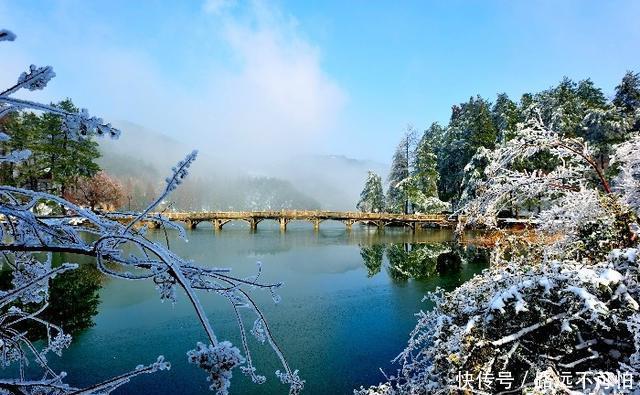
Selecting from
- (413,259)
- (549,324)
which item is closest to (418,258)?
(413,259)

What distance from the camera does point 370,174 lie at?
168ft

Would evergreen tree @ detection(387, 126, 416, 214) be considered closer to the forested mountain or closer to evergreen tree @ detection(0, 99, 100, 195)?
the forested mountain

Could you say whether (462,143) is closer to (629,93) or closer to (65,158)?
(629,93)

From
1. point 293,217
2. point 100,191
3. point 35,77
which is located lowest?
point 293,217

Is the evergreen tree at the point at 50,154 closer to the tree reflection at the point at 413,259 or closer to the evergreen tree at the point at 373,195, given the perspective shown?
the tree reflection at the point at 413,259

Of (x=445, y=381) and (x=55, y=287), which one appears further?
(x=55, y=287)

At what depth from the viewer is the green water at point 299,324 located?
8.34 metres

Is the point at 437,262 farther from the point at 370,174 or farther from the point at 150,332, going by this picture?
the point at 370,174

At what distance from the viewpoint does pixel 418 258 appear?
22.7 meters

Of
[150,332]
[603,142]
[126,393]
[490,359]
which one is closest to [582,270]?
[490,359]

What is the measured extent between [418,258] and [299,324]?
42.0ft

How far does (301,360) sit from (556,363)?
6.48 metres

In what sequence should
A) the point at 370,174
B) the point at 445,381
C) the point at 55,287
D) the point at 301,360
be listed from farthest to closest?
the point at 370,174, the point at 55,287, the point at 301,360, the point at 445,381

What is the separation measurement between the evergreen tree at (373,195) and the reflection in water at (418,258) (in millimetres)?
21875
